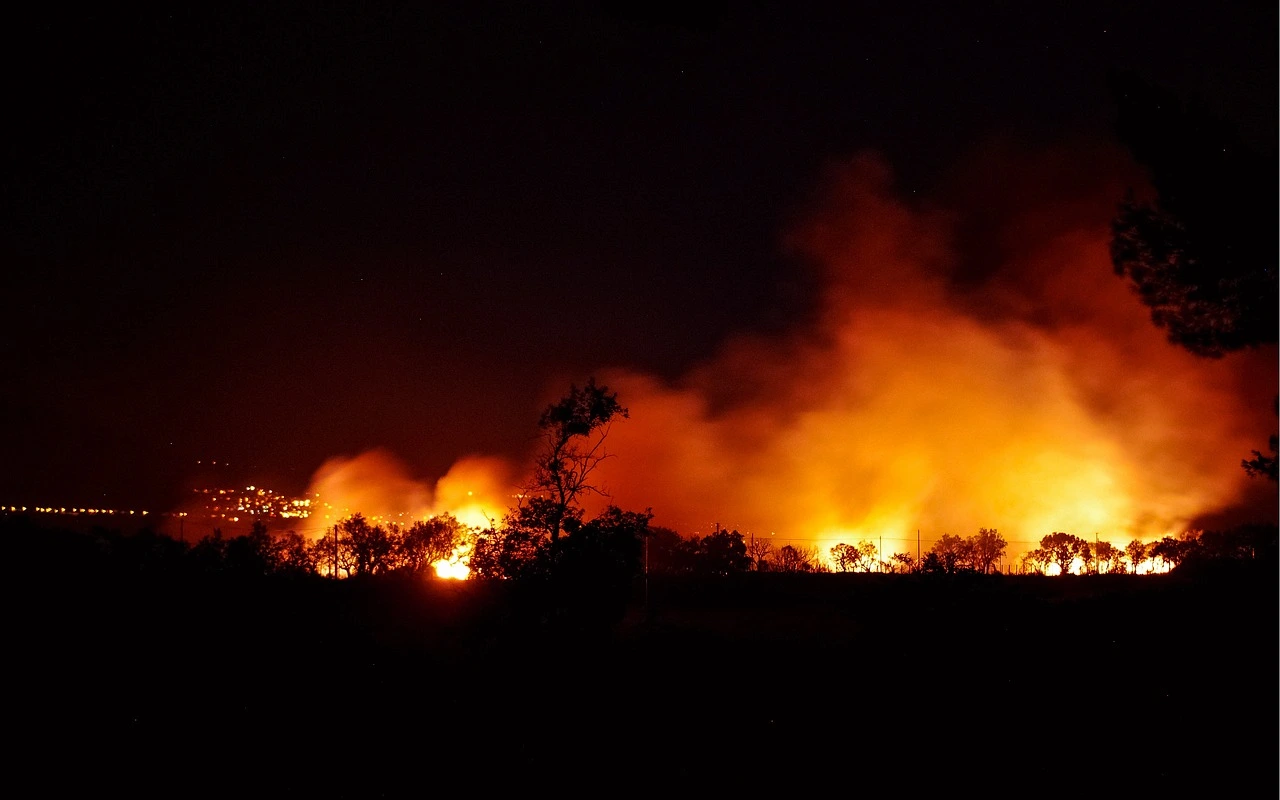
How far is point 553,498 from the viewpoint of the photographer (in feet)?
32.7

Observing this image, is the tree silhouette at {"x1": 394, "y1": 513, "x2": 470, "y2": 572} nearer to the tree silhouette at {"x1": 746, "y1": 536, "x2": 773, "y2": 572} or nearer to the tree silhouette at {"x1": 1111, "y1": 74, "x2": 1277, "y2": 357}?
the tree silhouette at {"x1": 746, "y1": 536, "x2": 773, "y2": 572}

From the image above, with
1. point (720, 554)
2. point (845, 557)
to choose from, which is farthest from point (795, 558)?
point (720, 554)

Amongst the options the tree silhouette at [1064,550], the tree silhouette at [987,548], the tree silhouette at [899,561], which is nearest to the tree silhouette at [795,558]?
the tree silhouette at [899,561]

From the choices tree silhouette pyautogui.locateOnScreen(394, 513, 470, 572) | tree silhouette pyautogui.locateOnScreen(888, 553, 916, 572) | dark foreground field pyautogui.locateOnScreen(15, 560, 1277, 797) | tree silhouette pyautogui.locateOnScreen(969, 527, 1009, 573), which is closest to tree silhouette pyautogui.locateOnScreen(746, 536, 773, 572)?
tree silhouette pyautogui.locateOnScreen(888, 553, 916, 572)

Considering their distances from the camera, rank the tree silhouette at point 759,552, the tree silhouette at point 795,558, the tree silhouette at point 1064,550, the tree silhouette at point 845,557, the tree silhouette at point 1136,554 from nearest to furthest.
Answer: the tree silhouette at point 759,552 → the tree silhouette at point 795,558 → the tree silhouette at point 845,557 → the tree silhouette at point 1064,550 → the tree silhouette at point 1136,554

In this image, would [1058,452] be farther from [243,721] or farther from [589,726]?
[243,721]

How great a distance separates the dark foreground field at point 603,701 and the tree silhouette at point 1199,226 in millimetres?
3276

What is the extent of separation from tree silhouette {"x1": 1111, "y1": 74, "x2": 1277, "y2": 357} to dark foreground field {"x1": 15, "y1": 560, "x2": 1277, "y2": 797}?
129 inches

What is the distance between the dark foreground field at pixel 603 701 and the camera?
21.1 ft

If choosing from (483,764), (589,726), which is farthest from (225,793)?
(589,726)

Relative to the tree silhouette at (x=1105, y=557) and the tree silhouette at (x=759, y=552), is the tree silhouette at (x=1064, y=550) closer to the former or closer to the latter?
the tree silhouette at (x=1105, y=557)

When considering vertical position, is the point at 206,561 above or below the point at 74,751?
above

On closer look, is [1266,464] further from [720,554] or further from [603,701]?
[720,554]

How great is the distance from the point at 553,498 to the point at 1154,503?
30.1 m
